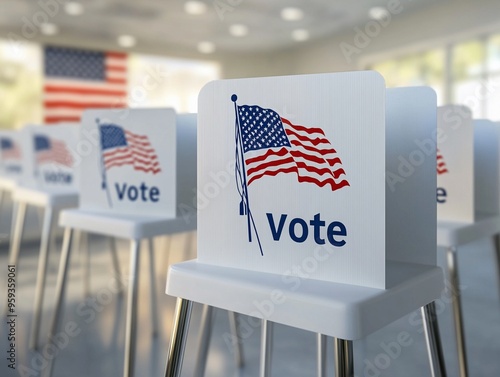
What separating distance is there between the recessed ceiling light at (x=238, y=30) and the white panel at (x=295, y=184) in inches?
237

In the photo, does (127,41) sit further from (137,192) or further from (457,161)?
(457,161)

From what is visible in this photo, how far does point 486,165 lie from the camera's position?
136 cm

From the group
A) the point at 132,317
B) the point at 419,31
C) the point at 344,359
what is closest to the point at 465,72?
the point at 419,31

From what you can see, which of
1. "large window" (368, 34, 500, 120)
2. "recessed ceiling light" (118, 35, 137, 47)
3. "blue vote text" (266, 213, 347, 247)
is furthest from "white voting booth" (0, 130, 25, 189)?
"large window" (368, 34, 500, 120)

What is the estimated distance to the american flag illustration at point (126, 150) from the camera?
4.19 feet

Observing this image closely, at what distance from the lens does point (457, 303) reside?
1.21 meters

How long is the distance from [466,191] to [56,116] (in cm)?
629

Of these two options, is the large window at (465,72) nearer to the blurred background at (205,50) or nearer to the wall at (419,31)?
the blurred background at (205,50)

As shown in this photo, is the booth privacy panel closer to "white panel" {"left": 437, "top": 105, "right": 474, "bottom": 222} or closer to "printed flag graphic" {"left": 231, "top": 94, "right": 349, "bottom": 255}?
"printed flag graphic" {"left": 231, "top": 94, "right": 349, "bottom": 255}

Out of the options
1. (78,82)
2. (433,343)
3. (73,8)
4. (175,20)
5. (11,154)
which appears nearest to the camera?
(433,343)

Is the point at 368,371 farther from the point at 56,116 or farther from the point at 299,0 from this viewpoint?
the point at 56,116

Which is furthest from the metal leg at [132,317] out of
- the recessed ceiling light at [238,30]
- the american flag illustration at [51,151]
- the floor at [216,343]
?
the recessed ceiling light at [238,30]

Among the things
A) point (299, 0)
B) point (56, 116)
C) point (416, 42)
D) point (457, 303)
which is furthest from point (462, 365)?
point (56, 116)

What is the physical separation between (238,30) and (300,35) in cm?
102
